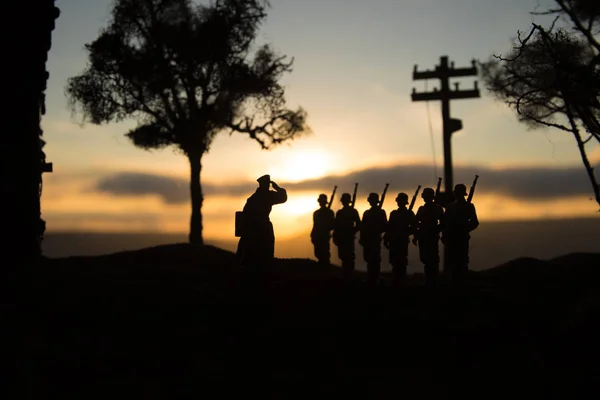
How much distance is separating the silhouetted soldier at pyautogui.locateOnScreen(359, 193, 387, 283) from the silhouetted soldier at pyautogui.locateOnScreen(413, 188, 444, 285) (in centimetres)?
114

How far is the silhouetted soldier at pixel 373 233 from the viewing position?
699 inches

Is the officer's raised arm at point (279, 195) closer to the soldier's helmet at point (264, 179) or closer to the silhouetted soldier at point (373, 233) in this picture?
the soldier's helmet at point (264, 179)

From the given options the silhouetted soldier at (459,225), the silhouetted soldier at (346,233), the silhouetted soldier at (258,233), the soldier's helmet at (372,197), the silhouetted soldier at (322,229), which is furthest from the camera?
the silhouetted soldier at (322,229)

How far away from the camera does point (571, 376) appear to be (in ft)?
36.9

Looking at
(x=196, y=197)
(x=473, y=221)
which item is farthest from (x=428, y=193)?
(x=196, y=197)

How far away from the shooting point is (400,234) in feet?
56.0

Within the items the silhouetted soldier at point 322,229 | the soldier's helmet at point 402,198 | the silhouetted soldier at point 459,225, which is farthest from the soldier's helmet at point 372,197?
the silhouetted soldier at point 322,229

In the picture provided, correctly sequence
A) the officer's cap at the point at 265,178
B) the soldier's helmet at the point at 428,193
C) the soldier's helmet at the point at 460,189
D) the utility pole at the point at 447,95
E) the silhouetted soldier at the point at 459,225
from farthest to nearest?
the utility pole at the point at 447,95, the soldier's helmet at the point at 428,193, the silhouetted soldier at the point at 459,225, the soldier's helmet at the point at 460,189, the officer's cap at the point at 265,178

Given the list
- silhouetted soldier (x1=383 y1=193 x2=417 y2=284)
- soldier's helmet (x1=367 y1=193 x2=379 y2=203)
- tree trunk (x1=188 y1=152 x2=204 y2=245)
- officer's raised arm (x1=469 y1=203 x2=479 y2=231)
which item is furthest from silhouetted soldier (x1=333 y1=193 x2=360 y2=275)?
tree trunk (x1=188 y1=152 x2=204 y2=245)

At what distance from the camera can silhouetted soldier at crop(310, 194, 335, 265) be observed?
840 inches

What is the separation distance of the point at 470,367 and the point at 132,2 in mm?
22926

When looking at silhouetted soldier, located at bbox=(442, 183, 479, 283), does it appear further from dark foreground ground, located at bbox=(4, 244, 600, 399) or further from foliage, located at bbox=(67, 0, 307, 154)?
foliage, located at bbox=(67, 0, 307, 154)

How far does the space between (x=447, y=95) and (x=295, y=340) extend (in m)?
18.1

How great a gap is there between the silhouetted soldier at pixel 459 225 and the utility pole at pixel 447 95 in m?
11.0
